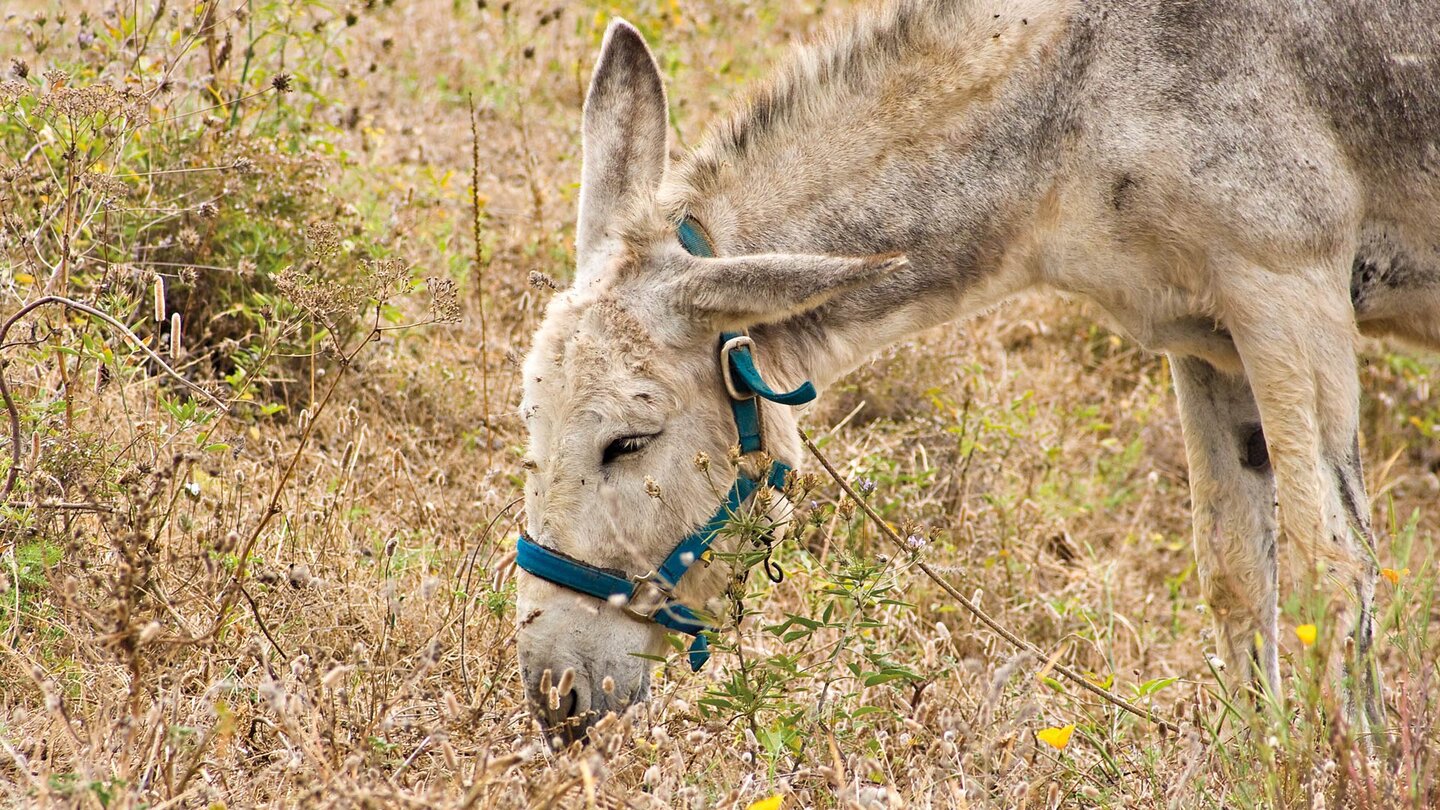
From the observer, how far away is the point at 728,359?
3.38m

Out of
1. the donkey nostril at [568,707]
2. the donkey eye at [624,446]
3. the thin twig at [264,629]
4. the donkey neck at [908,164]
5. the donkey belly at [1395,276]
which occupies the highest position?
the donkey neck at [908,164]

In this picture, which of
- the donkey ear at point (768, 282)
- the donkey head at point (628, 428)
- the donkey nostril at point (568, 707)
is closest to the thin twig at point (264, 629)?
the donkey head at point (628, 428)

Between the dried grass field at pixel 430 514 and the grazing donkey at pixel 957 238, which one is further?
the grazing donkey at pixel 957 238

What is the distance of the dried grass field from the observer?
2902mm

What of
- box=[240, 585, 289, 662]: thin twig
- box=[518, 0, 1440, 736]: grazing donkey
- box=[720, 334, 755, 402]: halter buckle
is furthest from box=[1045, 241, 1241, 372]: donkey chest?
box=[240, 585, 289, 662]: thin twig

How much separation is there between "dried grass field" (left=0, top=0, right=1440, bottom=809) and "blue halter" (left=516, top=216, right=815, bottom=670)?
21 cm

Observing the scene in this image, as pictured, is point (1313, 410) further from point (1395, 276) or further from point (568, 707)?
point (568, 707)

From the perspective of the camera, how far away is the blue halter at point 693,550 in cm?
327

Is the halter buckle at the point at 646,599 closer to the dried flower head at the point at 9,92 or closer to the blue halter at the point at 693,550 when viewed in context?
the blue halter at the point at 693,550

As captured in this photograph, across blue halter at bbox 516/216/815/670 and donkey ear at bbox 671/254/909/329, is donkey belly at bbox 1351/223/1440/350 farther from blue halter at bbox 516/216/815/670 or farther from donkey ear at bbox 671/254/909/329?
blue halter at bbox 516/216/815/670

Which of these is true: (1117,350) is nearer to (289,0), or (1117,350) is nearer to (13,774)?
(289,0)

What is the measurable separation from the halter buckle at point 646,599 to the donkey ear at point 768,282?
65 cm

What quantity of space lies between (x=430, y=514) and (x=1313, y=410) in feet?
8.77

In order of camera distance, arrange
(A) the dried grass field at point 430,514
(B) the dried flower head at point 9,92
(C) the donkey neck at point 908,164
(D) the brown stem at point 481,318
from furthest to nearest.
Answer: (D) the brown stem at point 481,318 < (B) the dried flower head at point 9,92 < (C) the donkey neck at point 908,164 < (A) the dried grass field at point 430,514
